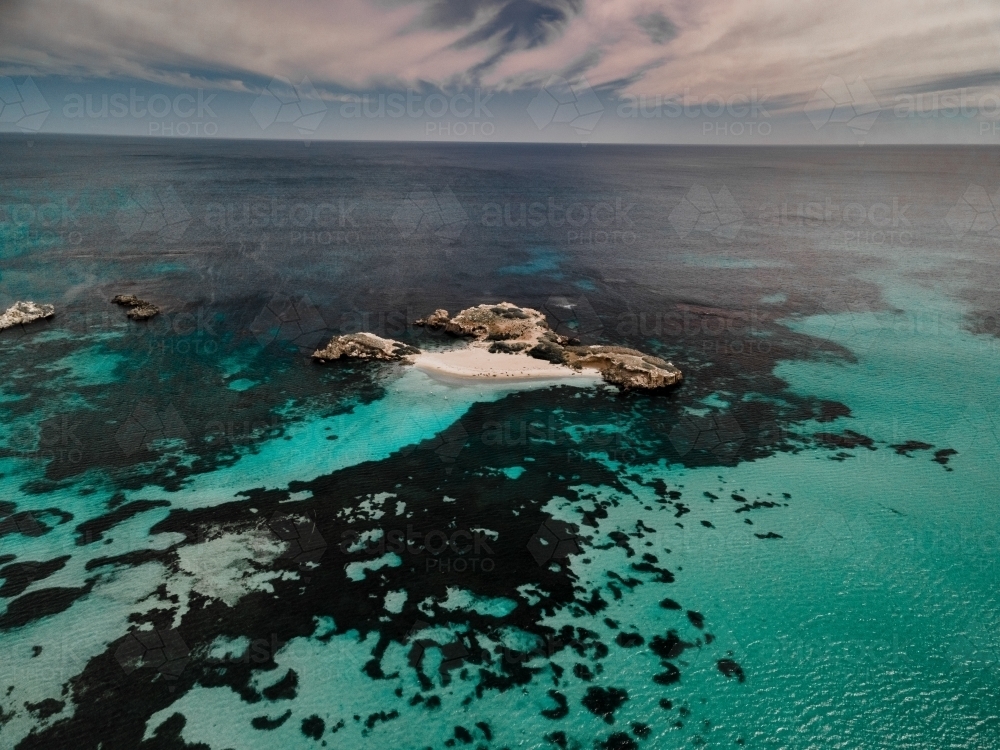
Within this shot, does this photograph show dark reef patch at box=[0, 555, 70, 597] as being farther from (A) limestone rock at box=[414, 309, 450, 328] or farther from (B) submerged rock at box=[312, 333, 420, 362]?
(A) limestone rock at box=[414, 309, 450, 328]

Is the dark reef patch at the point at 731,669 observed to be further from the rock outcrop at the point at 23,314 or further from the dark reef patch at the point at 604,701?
the rock outcrop at the point at 23,314

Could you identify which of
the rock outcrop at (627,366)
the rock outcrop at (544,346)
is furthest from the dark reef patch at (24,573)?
the rock outcrop at (627,366)

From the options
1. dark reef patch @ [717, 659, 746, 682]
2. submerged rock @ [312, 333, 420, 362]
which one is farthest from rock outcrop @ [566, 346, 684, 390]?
dark reef patch @ [717, 659, 746, 682]

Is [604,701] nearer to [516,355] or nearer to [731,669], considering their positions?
[731,669]

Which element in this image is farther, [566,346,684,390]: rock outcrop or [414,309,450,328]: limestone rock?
[414,309,450,328]: limestone rock

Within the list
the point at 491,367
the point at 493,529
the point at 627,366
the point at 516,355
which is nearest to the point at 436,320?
the point at 516,355

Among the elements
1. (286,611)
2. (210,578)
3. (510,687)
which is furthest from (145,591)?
(510,687)

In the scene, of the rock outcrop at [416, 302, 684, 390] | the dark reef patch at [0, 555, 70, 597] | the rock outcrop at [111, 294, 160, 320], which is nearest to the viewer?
the dark reef patch at [0, 555, 70, 597]
